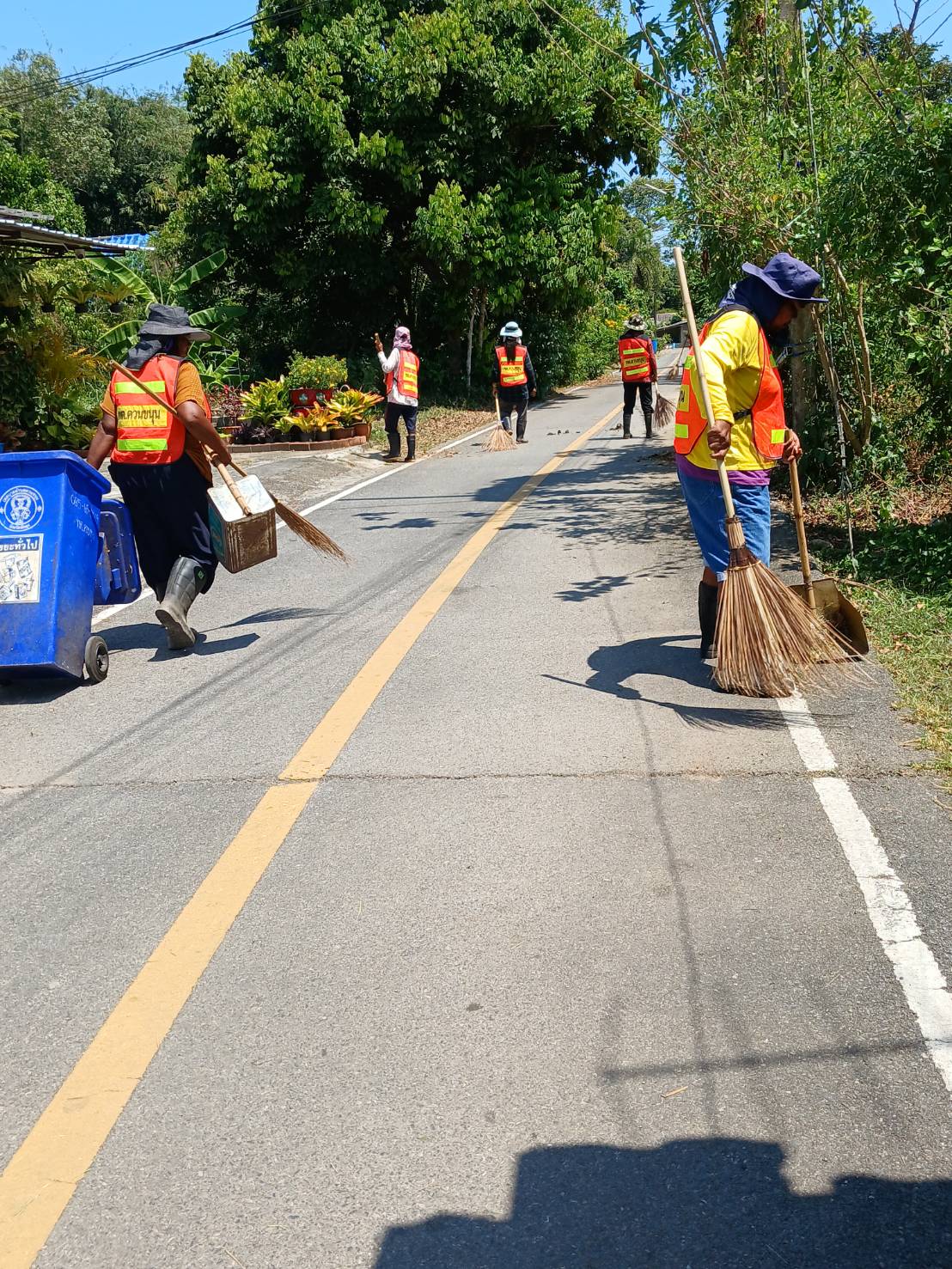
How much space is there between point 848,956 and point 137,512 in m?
5.12

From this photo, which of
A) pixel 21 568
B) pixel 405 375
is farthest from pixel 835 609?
pixel 405 375

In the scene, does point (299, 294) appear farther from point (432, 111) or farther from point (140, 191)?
point (140, 191)

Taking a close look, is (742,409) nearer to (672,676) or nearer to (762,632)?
(762,632)

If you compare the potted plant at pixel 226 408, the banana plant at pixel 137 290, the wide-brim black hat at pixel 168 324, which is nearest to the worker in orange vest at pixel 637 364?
the potted plant at pixel 226 408

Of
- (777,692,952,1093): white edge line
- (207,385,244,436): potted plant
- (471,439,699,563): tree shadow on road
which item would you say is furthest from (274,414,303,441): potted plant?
(777,692,952,1093): white edge line

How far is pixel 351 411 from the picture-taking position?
20.3 metres

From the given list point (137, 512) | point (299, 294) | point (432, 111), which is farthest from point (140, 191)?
point (137, 512)

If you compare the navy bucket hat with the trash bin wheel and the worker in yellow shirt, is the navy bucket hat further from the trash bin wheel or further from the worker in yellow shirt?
the trash bin wheel

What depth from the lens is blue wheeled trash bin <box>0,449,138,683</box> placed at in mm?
6293

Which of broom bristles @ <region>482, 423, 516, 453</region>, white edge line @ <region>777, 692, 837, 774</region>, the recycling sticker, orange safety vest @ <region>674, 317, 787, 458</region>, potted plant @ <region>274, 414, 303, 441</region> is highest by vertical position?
orange safety vest @ <region>674, 317, 787, 458</region>

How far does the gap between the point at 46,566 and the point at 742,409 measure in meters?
3.60

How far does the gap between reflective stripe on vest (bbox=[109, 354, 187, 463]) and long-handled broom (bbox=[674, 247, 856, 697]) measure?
2960 mm

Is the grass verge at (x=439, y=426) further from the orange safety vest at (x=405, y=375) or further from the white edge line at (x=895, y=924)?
the white edge line at (x=895, y=924)

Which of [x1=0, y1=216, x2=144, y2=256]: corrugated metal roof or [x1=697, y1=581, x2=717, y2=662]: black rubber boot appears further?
[x1=0, y1=216, x2=144, y2=256]: corrugated metal roof
